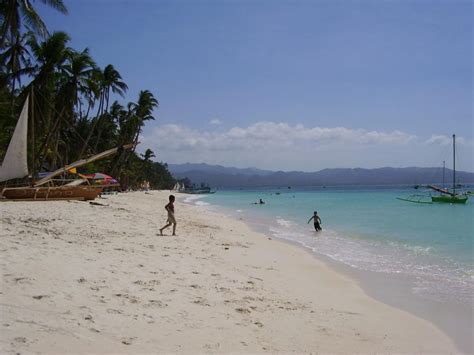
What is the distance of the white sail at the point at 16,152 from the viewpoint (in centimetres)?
1653

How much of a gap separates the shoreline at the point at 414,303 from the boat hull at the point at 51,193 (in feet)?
41.8

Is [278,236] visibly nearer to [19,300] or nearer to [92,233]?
[92,233]

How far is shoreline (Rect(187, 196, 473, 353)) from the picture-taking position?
6.40m

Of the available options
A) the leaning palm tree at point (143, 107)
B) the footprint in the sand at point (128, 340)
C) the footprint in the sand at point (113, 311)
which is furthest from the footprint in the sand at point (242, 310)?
the leaning palm tree at point (143, 107)

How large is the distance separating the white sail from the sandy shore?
7895mm

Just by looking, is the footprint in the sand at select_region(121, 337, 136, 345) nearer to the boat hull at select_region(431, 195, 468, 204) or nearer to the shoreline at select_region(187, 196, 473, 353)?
the shoreline at select_region(187, 196, 473, 353)

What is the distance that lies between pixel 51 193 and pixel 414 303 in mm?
15672

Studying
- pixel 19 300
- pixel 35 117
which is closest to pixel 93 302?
pixel 19 300

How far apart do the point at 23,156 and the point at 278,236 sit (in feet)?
39.0

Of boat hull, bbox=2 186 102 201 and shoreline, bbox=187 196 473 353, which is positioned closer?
shoreline, bbox=187 196 473 353

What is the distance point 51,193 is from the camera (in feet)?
59.0

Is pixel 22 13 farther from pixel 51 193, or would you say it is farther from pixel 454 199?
pixel 454 199

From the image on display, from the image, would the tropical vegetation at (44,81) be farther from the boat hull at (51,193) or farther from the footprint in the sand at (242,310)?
the footprint in the sand at (242,310)

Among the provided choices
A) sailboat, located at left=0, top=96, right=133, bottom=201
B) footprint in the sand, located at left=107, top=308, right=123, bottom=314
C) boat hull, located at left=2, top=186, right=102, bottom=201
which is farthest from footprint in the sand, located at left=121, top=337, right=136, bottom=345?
boat hull, located at left=2, top=186, right=102, bottom=201
